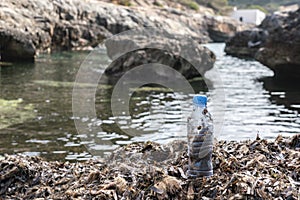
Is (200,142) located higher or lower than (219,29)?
lower

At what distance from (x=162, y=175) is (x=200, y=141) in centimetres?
57

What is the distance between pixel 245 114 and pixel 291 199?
408 inches

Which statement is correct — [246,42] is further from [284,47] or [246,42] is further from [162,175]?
[162,175]

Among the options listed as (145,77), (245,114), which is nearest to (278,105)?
(245,114)

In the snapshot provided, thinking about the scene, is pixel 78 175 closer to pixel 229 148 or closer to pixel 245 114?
pixel 229 148

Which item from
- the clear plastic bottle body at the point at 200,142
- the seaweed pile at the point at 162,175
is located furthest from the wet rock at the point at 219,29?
the clear plastic bottle body at the point at 200,142

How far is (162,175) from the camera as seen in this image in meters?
4.69

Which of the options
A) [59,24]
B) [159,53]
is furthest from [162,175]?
[59,24]

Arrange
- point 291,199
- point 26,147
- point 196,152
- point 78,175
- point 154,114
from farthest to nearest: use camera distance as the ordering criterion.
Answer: point 154,114 < point 26,147 < point 78,175 < point 196,152 < point 291,199

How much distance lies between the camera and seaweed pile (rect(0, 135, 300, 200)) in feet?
14.4

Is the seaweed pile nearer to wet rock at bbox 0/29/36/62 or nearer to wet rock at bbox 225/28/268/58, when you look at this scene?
wet rock at bbox 0/29/36/62

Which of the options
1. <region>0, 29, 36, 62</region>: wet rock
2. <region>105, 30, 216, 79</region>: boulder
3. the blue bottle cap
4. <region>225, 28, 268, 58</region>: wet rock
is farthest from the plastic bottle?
<region>225, 28, 268, 58</region>: wet rock

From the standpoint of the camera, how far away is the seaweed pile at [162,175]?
14.4 ft

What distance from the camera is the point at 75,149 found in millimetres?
9969
